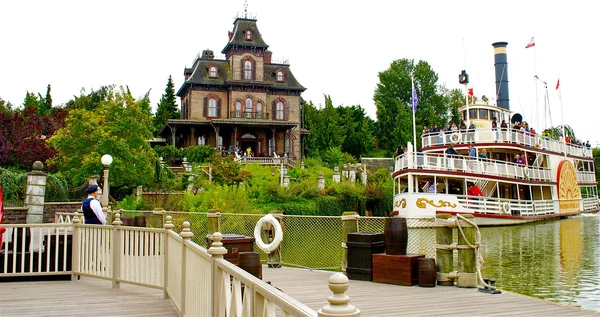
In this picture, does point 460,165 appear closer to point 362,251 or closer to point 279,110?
point 362,251

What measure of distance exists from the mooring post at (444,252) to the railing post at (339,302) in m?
6.92

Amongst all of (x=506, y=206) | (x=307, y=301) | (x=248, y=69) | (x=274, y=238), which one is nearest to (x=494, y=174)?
(x=506, y=206)

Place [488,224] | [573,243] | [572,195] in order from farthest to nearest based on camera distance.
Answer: [572,195], [488,224], [573,243]

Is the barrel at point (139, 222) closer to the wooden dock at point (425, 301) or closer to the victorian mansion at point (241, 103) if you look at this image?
Result: the wooden dock at point (425, 301)

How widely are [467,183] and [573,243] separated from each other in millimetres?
11724

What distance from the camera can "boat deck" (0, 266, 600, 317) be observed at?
21.7 feet

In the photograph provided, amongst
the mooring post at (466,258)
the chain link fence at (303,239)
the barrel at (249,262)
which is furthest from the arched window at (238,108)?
the barrel at (249,262)

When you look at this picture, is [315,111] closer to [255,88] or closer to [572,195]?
[255,88]

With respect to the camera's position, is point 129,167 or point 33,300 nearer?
point 33,300

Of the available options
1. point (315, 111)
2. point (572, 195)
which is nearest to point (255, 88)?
point (315, 111)

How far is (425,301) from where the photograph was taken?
7.56 m

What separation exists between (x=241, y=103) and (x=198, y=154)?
8935 mm

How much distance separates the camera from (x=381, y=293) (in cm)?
829

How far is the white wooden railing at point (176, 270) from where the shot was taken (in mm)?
3068
